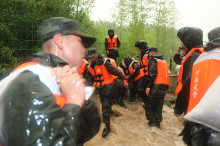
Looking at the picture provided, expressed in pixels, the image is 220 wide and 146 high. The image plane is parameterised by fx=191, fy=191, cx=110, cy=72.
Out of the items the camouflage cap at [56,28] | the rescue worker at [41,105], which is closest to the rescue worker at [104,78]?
the camouflage cap at [56,28]

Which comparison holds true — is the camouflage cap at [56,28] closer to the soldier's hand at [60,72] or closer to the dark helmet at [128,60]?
the soldier's hand at [60,72]

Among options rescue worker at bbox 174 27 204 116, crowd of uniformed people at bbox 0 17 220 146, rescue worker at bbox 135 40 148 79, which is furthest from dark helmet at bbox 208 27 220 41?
rescue worker at bbox 135 40 148 79

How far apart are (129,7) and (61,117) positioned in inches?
411

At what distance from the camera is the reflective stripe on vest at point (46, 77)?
0.92m

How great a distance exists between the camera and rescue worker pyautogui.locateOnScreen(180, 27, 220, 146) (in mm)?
1421

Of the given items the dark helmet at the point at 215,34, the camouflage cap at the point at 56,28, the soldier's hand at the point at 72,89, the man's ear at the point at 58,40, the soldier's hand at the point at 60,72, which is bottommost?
the soldier's hand at the point at 72,89

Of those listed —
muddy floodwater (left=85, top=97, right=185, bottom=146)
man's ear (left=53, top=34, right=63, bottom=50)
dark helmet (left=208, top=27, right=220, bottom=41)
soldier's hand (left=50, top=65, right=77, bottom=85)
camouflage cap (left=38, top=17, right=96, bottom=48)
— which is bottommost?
muddy floodwater (left=85, top=97, right=185, bottom=146)

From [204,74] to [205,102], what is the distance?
11.8 inches

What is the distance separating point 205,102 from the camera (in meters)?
1.46

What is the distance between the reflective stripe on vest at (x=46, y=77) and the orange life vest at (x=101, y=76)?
399 centimetres

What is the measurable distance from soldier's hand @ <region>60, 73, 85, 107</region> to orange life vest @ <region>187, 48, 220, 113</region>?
3.75 ft

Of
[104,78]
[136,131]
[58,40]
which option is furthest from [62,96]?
[136,131]

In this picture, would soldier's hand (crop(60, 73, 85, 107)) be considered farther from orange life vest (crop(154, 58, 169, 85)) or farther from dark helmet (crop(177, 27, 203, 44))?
orange life vest (crop(154, 58, 169, 85))

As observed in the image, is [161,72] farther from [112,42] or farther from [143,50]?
[112,42]
